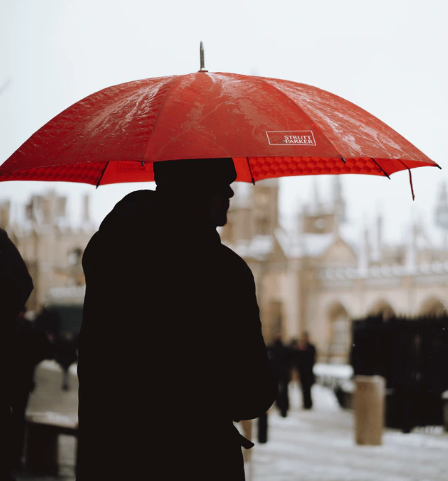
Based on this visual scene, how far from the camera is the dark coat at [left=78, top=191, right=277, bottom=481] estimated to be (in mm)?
2031

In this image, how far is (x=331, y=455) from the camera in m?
10.5

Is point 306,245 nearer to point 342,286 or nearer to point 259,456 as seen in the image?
point 342,286

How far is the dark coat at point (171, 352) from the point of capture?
2.03 metres

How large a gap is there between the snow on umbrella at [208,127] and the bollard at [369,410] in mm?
8033

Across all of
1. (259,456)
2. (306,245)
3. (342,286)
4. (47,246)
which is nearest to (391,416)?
(259,456)

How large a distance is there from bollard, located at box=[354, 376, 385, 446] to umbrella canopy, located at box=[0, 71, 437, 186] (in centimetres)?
803

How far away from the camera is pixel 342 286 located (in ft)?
135

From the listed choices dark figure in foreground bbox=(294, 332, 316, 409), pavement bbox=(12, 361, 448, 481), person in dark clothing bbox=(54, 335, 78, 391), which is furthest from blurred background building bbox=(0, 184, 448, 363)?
pavement bbox=(12, 361, 448, 481)

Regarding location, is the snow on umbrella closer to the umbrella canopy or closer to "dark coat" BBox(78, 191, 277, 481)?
the umbrella canopy

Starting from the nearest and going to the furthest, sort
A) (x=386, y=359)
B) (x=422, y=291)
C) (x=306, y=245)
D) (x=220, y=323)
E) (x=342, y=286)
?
(x=220, y=323) → (x=386, y=359) → (x=422, y=291) → (x=342, y=286) → (x=306, y=245)

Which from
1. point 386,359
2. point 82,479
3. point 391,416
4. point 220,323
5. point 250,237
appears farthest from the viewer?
point 250,237

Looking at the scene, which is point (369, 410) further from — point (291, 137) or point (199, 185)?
point (199, 185)

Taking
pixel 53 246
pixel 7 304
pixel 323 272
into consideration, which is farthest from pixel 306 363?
pixel 53 246

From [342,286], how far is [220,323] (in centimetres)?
3954
